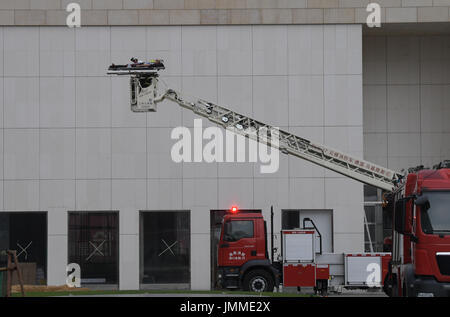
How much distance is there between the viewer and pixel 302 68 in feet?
113

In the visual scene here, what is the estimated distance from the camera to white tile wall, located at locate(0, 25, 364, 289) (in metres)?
34.3

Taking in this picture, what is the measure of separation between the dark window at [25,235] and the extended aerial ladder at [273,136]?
8.99m

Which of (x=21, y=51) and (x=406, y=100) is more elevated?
(x=21, y=51)

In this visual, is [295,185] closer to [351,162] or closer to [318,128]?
[318,128]

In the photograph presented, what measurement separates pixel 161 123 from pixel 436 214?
17.5 meters

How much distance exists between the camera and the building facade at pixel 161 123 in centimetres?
3431

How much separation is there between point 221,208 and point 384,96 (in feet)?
28.8

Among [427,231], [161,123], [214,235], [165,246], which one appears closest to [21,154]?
[161,123]

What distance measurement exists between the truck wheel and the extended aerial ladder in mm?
3787

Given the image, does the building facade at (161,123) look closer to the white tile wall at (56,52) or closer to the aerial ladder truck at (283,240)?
the white tile wall at (56,52)

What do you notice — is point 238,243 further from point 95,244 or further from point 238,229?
point 95,244

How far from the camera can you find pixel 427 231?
18.5 metres

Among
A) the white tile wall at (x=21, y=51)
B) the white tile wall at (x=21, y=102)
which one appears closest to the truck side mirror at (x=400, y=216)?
the white tile wall at (x=21, y=102)
